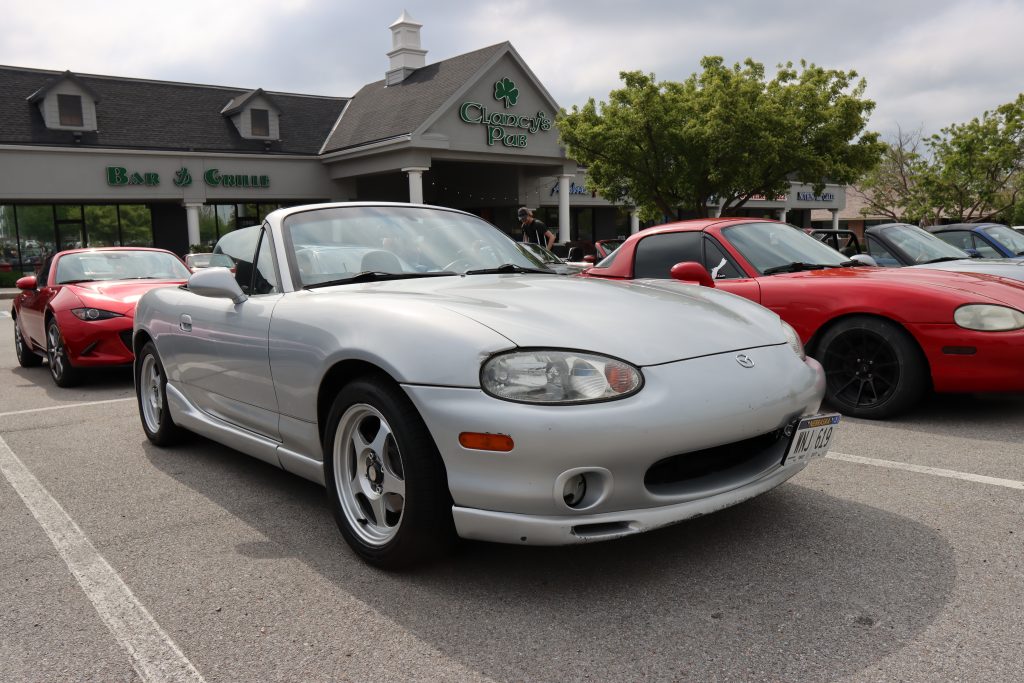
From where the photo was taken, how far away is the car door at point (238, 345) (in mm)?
3551

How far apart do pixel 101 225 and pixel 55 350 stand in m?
22.1

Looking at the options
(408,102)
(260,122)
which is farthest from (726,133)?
(260,122)

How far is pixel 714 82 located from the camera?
2334 cm

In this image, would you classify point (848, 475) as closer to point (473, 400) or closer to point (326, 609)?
point (473, 400)

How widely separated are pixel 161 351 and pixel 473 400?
2.77m

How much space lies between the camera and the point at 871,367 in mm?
5215

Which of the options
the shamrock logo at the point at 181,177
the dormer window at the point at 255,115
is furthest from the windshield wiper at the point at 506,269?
the dormer window at the point at 255,115

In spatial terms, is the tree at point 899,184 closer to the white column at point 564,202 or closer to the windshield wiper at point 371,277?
the white column at point 564,202

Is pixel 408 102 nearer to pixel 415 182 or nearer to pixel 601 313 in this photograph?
pixel 415 182

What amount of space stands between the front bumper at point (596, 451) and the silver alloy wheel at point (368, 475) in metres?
0.31

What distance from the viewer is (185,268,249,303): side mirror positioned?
3752 millimetres

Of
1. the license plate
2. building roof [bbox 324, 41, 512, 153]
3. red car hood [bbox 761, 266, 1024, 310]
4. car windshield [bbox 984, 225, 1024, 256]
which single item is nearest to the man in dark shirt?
car windshield [bbox 984, 225, 1024, 256]

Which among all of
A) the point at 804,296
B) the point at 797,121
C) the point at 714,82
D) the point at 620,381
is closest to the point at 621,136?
the point at 714,82

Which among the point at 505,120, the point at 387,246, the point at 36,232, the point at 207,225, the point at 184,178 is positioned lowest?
the point at 387,246
